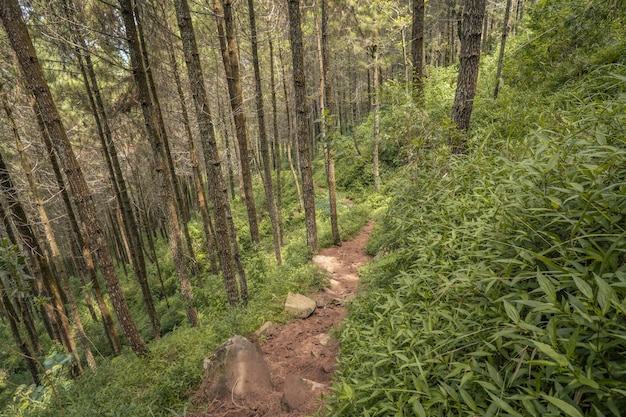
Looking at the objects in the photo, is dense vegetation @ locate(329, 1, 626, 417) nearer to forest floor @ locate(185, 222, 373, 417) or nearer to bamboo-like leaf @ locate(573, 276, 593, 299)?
bamboo-like leaf @ locate(573, 276, 593, 299)

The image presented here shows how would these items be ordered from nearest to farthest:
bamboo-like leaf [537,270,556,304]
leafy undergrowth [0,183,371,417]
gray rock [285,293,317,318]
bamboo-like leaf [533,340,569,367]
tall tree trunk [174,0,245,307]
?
1. bamboo-like leaf [533,340,569,367]
2. bamboo-like leaf [537,270,556,304]
3. leafy undergrowth [0,183,371,417]
4. tall tree trunk [174,0,245,307]
5. gray rock [285,293,317,318]

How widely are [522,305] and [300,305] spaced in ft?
15.2

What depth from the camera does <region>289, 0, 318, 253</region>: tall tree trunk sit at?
6395mm

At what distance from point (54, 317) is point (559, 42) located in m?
15.2

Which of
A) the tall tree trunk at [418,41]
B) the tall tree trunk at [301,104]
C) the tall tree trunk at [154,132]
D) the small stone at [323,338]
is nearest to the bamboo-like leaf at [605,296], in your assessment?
the small stone at [323,338]

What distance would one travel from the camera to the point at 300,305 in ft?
19.6

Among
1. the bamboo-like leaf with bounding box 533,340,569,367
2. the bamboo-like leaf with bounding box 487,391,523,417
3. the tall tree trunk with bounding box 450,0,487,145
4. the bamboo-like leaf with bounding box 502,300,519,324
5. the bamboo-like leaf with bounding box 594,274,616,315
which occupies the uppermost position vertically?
the tall tree trunk with bounding box 450,0,487,145

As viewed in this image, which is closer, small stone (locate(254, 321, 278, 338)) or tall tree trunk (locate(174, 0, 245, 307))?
tall tree trunk (locate(174, 0, 245, 307))

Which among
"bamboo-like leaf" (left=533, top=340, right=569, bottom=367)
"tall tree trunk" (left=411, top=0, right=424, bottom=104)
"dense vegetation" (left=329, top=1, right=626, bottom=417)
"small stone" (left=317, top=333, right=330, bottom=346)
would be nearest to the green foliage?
"tall tree trunk" (left=411, top=0, right=424, bottom=104)

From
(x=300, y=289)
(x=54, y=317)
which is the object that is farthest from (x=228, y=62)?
(x=54, y=317)

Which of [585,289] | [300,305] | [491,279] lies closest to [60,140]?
[300,305]

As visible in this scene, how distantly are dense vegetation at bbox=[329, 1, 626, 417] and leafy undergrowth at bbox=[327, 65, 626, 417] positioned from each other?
0.01m

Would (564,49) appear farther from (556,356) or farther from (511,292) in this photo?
(556,356)

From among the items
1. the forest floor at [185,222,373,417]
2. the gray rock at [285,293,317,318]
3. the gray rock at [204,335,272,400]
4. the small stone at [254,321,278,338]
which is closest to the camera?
the forest floor at [185,222,373,417]
